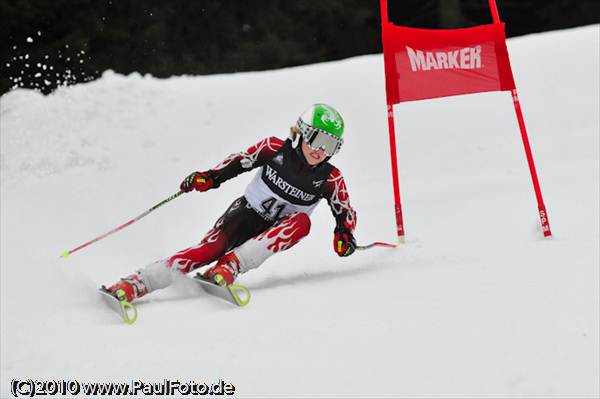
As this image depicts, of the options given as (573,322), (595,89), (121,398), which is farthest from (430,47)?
(595,89)

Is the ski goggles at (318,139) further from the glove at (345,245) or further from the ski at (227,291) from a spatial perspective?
the ski at (227,291)

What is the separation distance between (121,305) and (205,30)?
47.8 feet

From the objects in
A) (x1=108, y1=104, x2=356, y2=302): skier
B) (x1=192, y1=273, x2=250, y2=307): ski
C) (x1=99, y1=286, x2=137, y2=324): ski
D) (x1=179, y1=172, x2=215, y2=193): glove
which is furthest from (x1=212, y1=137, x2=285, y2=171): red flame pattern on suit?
(x1=99, y1=286, x2=137, y2=324): ski

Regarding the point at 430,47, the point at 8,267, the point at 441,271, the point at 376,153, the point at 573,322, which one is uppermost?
the point at 430,47

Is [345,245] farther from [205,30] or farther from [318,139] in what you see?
[205,30]

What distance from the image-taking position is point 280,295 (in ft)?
14.7

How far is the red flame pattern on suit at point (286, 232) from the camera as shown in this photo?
15.7 ft

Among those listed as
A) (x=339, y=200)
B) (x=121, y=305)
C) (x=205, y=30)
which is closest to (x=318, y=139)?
(x=339, y=200)

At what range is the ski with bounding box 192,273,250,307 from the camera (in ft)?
14.1

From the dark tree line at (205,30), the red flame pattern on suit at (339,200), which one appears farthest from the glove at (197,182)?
the dark tree line at (205,30)

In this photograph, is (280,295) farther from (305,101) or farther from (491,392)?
(305,101)

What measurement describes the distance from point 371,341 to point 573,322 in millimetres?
920

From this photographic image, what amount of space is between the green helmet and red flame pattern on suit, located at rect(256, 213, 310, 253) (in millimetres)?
454

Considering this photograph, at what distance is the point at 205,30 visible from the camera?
59.3 feet
